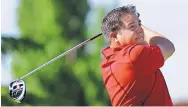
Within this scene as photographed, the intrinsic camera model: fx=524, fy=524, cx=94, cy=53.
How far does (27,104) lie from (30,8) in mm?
943

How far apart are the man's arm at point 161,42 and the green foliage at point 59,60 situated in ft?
10.8

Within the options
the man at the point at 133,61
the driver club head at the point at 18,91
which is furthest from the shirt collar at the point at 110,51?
the driver club head at the point at 18,91

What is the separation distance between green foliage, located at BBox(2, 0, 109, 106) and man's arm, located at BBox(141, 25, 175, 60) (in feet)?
10.8

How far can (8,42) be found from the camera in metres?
4.93

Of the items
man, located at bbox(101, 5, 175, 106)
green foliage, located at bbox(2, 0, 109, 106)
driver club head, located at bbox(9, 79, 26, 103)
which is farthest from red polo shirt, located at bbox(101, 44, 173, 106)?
green foliage, located at bbox(2, 0, 109, 106)

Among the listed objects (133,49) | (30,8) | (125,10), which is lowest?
(133,49)

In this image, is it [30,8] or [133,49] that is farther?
[30,8]

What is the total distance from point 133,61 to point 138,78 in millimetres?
48

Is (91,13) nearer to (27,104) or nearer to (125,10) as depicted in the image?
(27,104)

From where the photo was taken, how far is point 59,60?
16.2ft

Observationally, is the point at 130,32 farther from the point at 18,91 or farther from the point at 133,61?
the point at 18,91

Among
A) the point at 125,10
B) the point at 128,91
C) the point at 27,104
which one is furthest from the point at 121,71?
the point at 27,104

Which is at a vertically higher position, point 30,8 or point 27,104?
point 30,8

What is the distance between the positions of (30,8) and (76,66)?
0.72m
